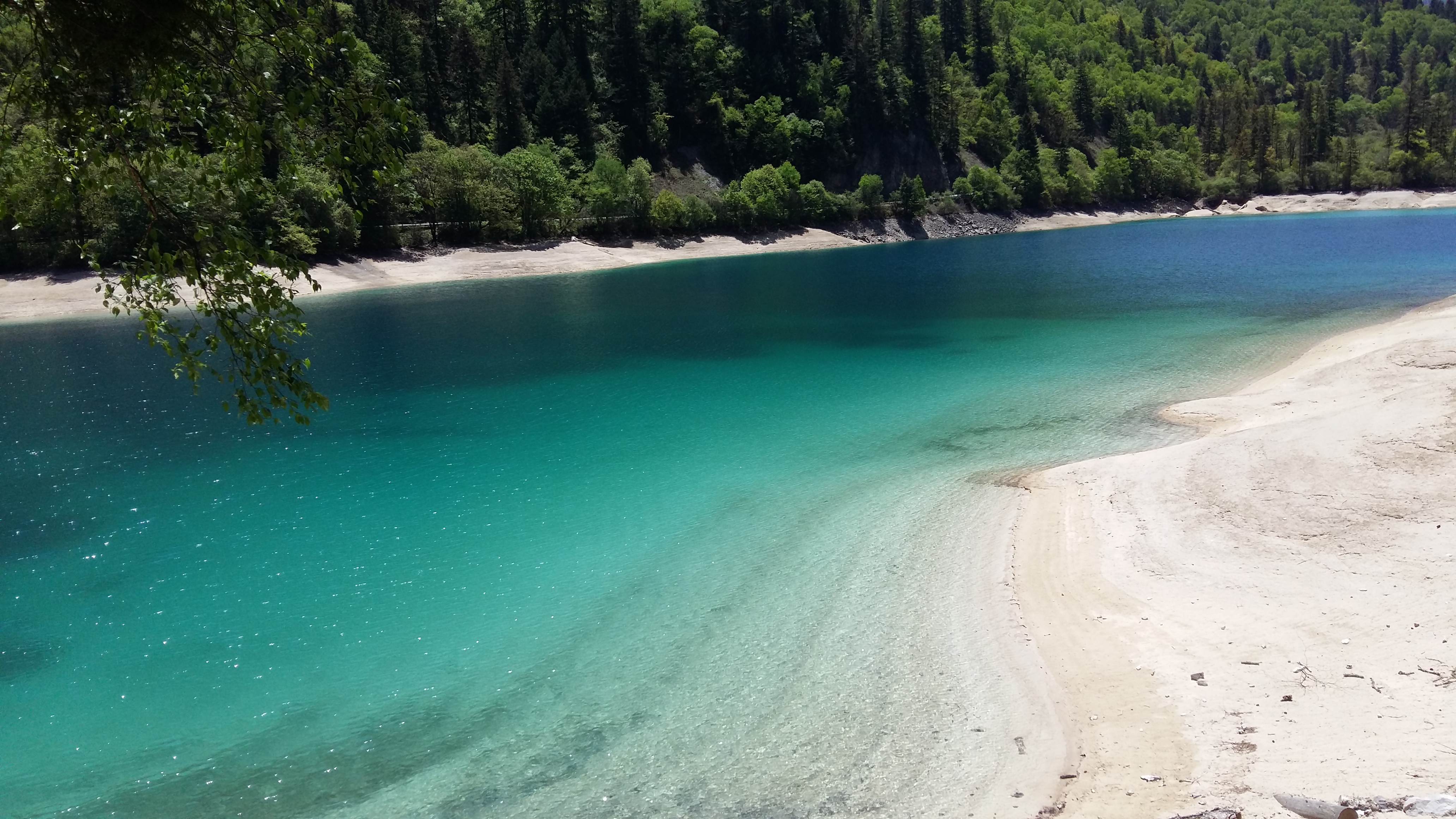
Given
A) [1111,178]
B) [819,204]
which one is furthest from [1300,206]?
[819,204]

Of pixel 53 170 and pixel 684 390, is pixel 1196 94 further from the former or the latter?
pixel 53 170

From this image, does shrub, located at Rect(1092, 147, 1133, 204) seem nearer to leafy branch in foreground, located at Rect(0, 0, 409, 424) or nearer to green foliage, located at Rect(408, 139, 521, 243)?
green foliage, located at Rect(408, 139, 521, 243)

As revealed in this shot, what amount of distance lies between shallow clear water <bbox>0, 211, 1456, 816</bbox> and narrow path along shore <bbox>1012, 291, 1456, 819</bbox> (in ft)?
4.91

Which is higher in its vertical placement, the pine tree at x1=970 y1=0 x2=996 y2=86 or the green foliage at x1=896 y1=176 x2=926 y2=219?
the pine tree at x1=970 y1=0 x2=996 y2=86

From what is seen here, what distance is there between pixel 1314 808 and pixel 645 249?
84.5 meters

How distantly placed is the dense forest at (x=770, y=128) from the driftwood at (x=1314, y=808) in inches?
2467

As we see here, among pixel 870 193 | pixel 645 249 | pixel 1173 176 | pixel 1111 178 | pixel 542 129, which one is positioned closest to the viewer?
pixel 645 249

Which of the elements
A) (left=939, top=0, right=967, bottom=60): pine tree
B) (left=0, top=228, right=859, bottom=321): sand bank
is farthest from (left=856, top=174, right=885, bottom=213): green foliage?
(left=939, top=0, right=967, bottom=60): pine tree

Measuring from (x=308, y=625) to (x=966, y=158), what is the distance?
129 meters

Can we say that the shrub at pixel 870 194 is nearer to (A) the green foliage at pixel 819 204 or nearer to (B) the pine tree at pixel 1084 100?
(A) the green foliage at pixel 819 204

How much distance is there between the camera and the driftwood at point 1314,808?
23.2 feet

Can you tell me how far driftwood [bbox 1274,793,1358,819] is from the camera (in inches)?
278

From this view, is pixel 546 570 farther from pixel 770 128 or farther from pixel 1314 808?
pixel 770 128

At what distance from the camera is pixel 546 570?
52.7 ft
